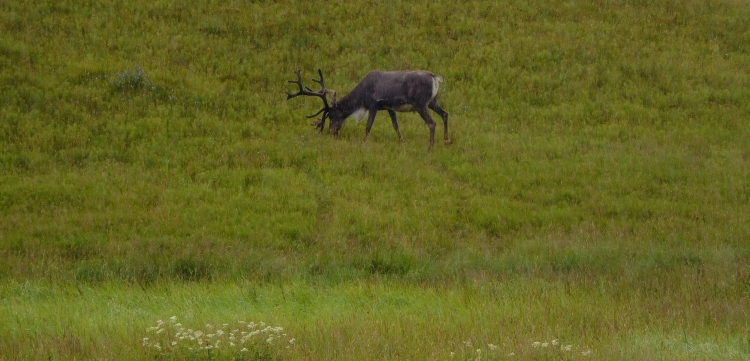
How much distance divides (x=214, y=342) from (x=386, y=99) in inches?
489

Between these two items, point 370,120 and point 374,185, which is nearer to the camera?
point 374,185

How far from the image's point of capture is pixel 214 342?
22.6 ft

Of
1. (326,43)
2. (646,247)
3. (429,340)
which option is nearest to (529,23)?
(326,43)

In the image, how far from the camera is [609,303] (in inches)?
352

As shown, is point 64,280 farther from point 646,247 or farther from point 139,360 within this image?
point 646,247

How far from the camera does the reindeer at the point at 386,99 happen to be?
18.5 m

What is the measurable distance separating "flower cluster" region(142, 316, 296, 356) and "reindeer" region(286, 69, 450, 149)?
→ 37.8 feet

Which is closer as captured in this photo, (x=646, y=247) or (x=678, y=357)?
(x=678, y=357)

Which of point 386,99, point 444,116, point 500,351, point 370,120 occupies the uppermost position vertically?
point 500,351

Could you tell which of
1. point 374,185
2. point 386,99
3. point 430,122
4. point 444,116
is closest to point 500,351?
point 374,185

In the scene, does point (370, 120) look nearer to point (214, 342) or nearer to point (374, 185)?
point (374, 185)

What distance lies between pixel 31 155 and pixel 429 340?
11.3 meters

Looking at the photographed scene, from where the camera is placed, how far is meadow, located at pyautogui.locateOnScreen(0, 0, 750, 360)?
7.88 m

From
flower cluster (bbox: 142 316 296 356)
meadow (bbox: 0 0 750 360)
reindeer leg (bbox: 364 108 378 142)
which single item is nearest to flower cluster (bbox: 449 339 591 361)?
meadow (bbox: 0 0 750 360)
